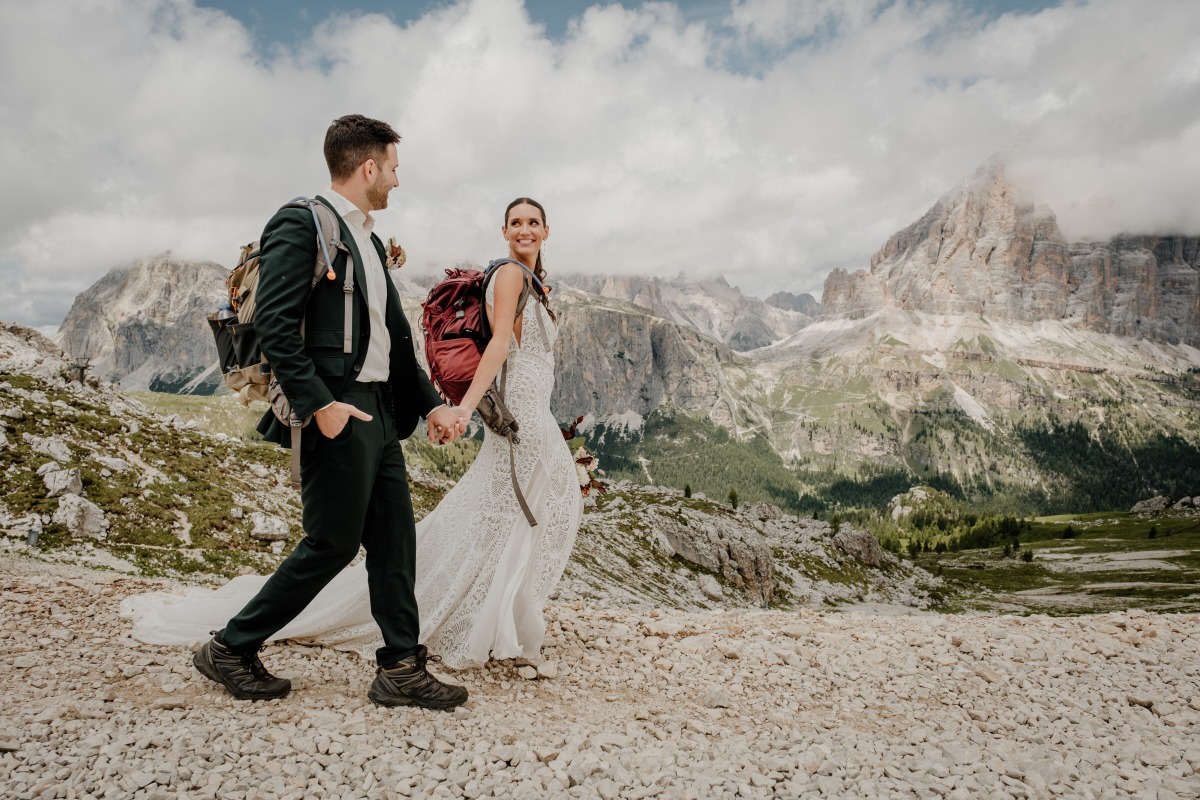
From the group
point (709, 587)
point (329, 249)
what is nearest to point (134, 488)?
point (329, 249)

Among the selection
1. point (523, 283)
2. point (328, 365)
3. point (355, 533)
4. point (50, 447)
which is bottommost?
point (355, 533)

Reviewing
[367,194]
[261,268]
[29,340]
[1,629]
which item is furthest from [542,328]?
[29,340]

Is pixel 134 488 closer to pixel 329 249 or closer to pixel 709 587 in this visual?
pixel 329 249

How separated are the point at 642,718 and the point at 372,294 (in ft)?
15.7

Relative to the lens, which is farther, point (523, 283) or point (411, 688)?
point (523, 283)

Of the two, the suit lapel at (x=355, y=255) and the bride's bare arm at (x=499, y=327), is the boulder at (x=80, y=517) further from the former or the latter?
the suit lapel at (x=355, y=255)

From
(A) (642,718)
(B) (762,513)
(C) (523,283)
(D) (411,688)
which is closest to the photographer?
(D) (411,688)

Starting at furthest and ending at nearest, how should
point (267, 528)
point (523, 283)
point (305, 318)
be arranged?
1. point (267, 528)
2. point (523, 283)
3. point (305, 318)

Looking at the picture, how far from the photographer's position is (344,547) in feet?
19.4

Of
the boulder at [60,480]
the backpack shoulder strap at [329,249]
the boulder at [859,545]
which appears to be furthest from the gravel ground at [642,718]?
the boulder at [859,545]

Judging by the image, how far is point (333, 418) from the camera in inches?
213

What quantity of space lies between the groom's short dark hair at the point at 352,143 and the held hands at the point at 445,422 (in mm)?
2301

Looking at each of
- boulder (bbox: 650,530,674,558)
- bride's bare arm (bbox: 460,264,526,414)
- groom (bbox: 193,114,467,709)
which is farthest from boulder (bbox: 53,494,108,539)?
boulder (bbox: 650,530,674,558)

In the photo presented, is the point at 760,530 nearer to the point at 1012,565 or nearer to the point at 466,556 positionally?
the point at 1012,565
